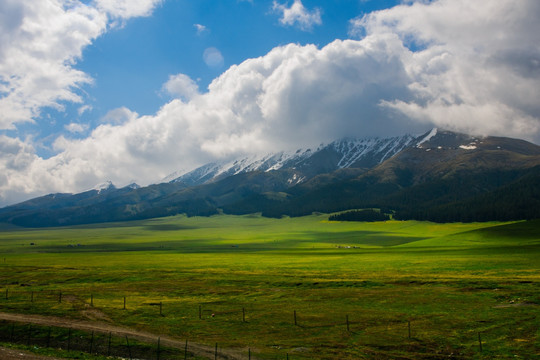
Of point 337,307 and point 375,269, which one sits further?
point 375,269

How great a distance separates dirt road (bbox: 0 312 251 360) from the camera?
35.1 meters

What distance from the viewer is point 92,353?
36031mm

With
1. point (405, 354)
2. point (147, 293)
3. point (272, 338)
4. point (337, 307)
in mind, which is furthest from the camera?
point (147, 293)

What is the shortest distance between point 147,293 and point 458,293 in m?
49.4

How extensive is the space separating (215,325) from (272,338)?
27.4 ft

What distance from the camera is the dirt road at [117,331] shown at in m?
35.1

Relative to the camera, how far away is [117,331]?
139 ft

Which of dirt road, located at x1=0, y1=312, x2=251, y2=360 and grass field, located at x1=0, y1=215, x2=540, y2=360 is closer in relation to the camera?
dirt road, located at x1=0, y1=312, x2=251, y2=360

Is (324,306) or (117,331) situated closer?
(117,331)

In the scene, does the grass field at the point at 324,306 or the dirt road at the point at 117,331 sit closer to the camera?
the dirt road at the point at 117,331

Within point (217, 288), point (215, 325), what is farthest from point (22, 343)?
point (217, 288)

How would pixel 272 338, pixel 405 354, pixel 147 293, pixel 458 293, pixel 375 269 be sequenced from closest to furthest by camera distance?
1. pixel 405 354
2. pixel 272 338
3. pixel 458 293
4. pixel 147 293
5. pixel 375 269

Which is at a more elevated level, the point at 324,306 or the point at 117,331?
the point at 117,331

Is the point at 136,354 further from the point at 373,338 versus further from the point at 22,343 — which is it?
the point at 373,338
